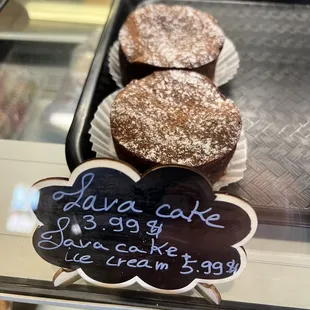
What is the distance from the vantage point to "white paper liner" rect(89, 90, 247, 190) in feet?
3.33

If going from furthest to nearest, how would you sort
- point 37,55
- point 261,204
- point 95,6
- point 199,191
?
point 95,6 → point 37,55 → point 261,204 → point 199,191

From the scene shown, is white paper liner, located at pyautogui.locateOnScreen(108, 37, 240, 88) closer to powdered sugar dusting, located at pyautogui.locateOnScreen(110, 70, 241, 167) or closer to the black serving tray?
the black serving tray

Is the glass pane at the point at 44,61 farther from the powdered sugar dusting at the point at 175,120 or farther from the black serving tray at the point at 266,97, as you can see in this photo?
the powdered sugar dusting at the point at 175,120

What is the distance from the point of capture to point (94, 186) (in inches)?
25.5

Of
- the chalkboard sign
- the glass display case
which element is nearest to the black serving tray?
the glass display case

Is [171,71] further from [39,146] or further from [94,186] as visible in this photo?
[94,186]

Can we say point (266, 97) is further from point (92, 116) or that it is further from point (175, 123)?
point (92, 116)

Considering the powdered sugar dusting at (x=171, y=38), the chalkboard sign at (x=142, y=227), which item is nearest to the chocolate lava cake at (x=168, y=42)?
the powdered sugar dusting at (x=171, y=38)

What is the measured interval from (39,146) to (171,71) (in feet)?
1.22

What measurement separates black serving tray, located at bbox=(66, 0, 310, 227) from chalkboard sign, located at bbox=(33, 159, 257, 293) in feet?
0.50

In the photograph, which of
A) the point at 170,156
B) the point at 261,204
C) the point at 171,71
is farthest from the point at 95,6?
the point at 261,204

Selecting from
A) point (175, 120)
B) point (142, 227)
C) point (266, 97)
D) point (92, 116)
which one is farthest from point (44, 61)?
point (142, 227)

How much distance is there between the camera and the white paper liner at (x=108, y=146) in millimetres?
1015

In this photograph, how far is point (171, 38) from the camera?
4.12ft
